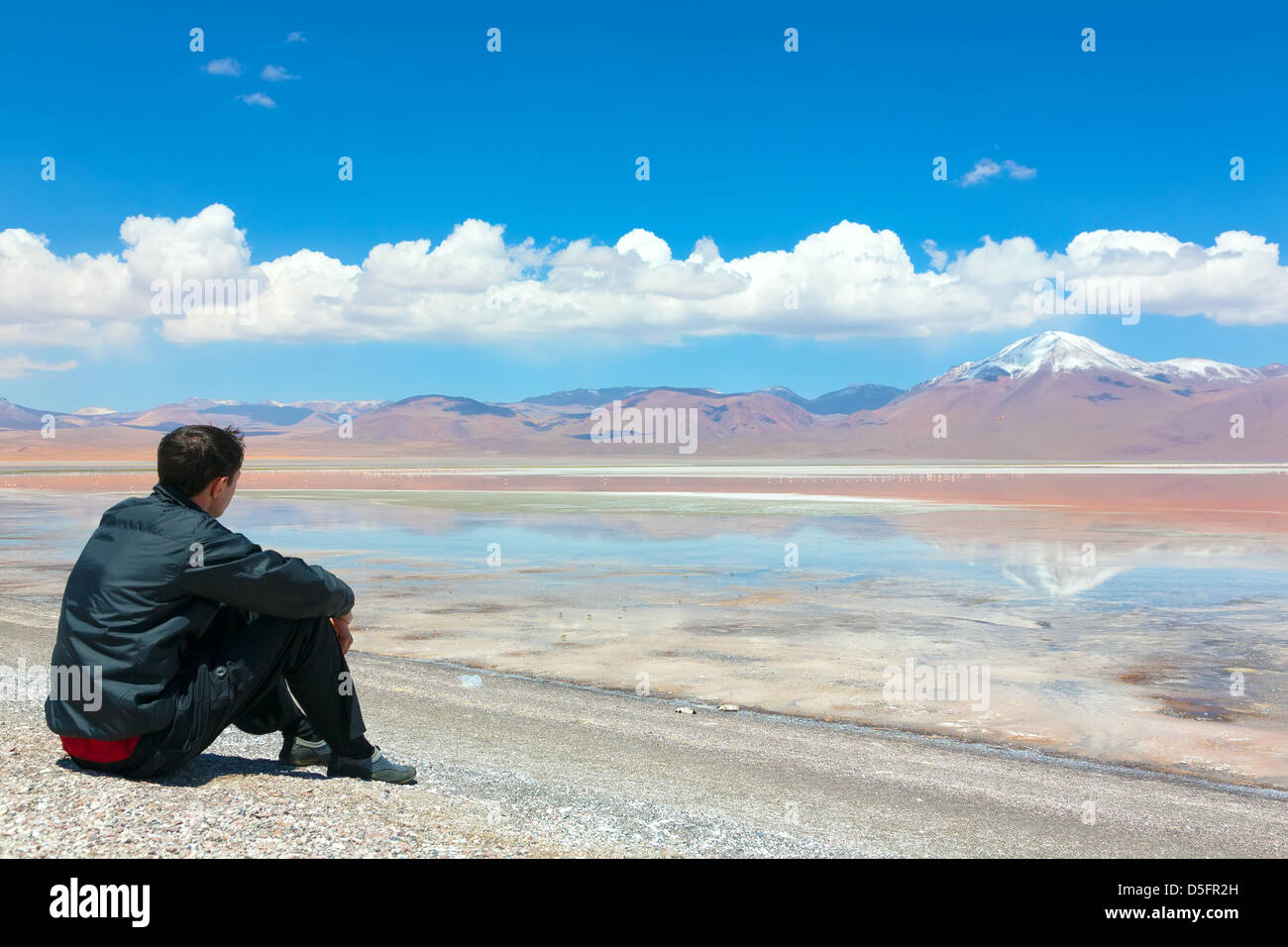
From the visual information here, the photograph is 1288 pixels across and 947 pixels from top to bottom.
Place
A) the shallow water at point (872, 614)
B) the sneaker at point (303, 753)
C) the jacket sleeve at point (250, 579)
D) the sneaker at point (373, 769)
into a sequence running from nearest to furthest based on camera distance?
the jacket sleeve at point (250, 579) → the sneaker at point (373, 769) → the sneaker at point (303, 753) → the shallow water at point (872, 614)

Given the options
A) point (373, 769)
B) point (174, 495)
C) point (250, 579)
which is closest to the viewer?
point (250, 579)

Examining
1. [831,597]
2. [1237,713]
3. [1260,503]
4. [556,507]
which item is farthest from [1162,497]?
[1237,713]

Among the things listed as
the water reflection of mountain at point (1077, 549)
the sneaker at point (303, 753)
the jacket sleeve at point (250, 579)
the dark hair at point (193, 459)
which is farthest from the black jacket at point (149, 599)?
the water reflection of mountain at point (1077, 549)

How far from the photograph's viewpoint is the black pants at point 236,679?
465 centimetres

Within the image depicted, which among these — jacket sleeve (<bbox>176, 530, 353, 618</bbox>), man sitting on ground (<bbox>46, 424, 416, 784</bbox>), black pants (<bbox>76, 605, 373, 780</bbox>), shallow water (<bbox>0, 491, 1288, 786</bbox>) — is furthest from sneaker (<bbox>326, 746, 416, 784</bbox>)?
shallow water (<bbox>0, 491, 1288, 786</bbox>)

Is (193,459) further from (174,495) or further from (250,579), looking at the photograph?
(250,579)

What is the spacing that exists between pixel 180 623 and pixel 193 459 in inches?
28.3

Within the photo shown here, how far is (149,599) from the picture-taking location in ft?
14.6

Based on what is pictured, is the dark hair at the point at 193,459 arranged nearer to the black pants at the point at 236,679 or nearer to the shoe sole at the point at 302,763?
the black pants at the point at 236,679

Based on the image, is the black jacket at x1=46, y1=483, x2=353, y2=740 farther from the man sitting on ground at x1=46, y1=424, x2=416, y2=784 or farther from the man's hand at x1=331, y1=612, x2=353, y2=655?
the man's hand at x1=331, y1=612, x2=353, y2=655

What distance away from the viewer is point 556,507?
3884cm

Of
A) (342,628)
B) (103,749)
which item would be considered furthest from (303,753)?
(103,749)

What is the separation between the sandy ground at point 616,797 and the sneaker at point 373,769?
57mm
